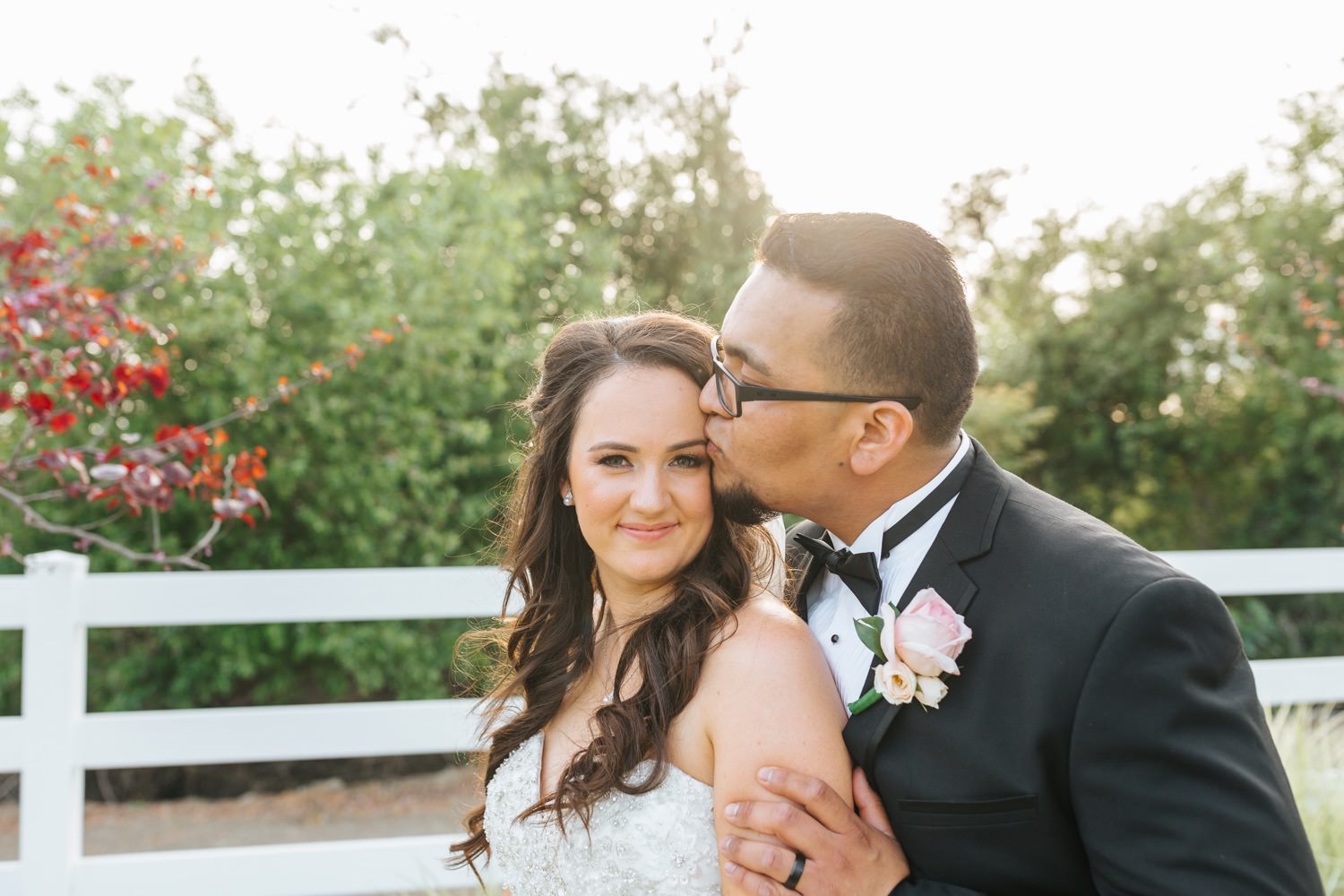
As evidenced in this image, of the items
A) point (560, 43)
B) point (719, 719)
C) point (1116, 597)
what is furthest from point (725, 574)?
point (560, 43)

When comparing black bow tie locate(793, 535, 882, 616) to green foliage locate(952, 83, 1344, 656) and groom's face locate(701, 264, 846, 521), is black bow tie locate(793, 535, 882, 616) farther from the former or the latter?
green foliage locate(952, 83, 1344, 656)

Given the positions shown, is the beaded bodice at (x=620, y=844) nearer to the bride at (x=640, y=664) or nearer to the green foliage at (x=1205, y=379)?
the bride at (x=640, y=664)

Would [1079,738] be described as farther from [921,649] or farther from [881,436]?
[881,436]

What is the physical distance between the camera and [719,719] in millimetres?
2484

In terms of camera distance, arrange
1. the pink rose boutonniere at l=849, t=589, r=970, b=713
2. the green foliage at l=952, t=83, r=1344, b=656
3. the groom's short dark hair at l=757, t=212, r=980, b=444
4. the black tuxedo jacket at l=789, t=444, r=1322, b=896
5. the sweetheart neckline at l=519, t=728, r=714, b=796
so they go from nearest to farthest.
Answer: the black tuxedo jacket at l=789, t=444, r=1322, b=896
the pink rose boutonniere at l=849, t=589, r=970, b=713
the groom's short dark hair at l=757, t=212, r=980, b=444
the sweetheart neckline at l=519, t=728, r=714, b=796
the green foliage at l=952, t=83, r=1344, b=656

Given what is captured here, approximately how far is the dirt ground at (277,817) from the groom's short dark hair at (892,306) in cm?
531

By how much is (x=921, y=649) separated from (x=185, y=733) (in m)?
3.61

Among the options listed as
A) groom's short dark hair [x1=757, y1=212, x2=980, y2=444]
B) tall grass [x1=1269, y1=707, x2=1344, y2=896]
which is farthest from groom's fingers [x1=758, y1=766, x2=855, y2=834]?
tall grass [x1=1269, y1=707, x2=1344, y2=896]

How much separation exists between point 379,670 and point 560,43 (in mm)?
7468

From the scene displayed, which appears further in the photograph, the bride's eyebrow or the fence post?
the fence post

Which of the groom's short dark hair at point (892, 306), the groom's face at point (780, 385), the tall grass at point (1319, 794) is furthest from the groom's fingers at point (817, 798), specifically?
the tall grass at point (1319, 794)

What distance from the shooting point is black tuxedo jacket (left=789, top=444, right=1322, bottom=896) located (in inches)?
73.0

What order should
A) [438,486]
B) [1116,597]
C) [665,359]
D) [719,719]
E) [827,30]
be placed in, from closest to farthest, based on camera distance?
[1116,597]
[719,719]
[665,359]
[438,486]
[827,30]

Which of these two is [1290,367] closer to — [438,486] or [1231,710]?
[438,486]
